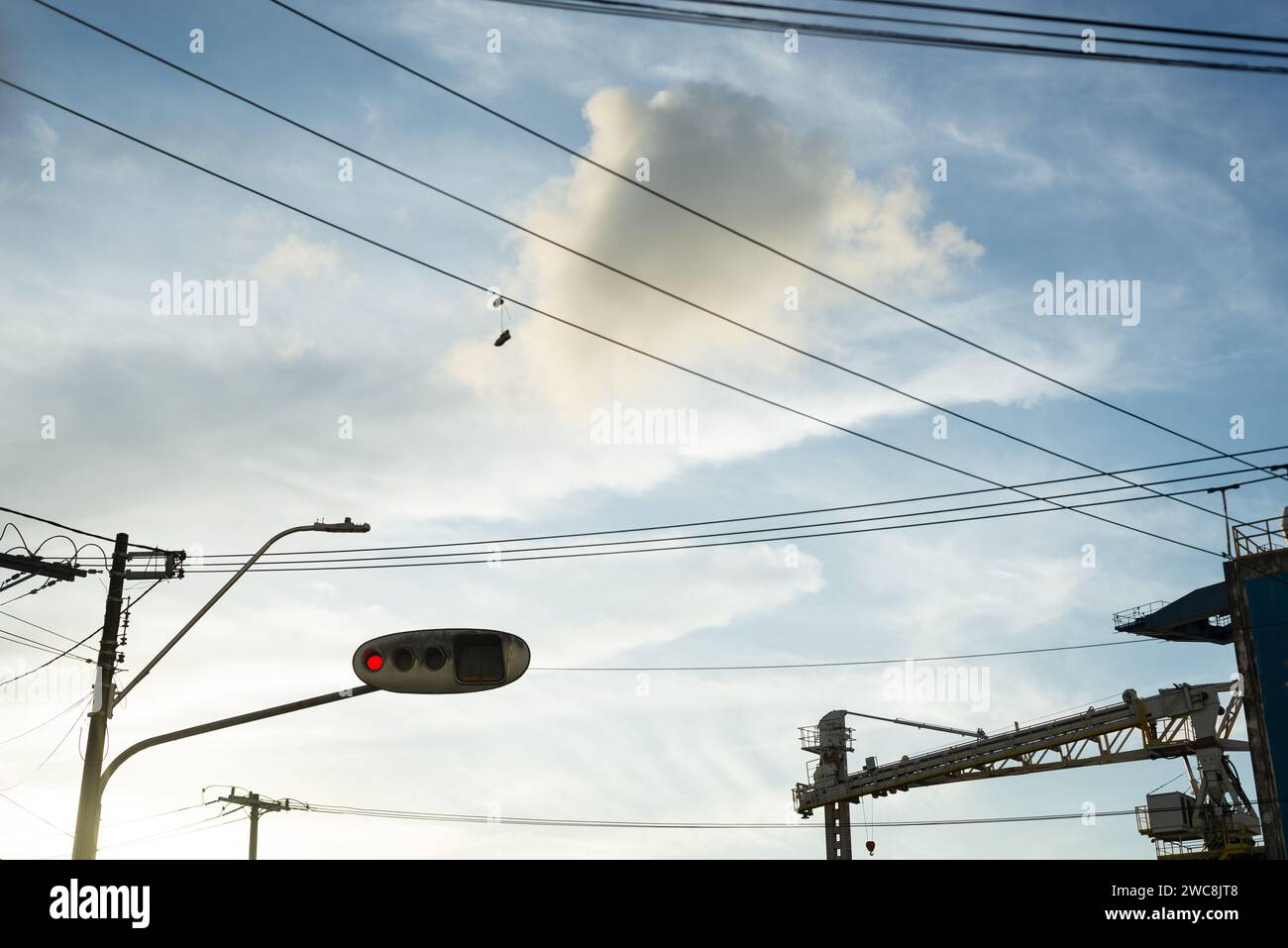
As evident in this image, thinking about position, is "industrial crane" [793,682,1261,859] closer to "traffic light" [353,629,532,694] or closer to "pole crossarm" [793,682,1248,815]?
"pole crossarm" [793,682,1248,815]

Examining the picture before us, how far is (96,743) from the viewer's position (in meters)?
17.5

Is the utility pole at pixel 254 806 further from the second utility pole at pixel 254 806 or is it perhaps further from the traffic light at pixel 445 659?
the traffic light at pixel 445 659

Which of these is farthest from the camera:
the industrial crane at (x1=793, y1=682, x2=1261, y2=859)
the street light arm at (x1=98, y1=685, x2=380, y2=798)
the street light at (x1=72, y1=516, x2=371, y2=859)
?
the industrial crane at (x1=793, y1=682, x2=1261, y2=859)

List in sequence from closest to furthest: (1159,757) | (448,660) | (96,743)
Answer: (448,660), (96,743), (1159,757)

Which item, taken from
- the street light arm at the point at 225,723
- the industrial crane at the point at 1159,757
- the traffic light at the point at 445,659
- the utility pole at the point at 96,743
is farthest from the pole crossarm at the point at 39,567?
the industrial crane at the point at 1159,757

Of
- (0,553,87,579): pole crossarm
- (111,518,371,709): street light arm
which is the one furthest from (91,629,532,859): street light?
(0,553,87,579): pole crossarm

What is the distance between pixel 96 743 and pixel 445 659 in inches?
383

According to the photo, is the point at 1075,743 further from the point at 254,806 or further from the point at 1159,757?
the point at 254,806

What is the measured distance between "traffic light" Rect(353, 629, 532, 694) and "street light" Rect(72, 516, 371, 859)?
6591 mm

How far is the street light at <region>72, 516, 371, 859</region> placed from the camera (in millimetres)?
16328

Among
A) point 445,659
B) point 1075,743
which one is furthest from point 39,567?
point 1075,743
